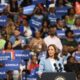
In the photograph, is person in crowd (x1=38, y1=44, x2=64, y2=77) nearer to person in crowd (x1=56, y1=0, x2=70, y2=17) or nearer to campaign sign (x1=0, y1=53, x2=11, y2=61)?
campaign sign (x1=0, y1=53, x2=11, y2=61)

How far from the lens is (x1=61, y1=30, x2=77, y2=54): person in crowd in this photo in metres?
10.6

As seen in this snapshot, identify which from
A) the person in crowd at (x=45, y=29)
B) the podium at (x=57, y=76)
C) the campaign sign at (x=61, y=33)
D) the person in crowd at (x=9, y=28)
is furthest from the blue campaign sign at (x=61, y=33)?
the podium at (x=57, y=76)

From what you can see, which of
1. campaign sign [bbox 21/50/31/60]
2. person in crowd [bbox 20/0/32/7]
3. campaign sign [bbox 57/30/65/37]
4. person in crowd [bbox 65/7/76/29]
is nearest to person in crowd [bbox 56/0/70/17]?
person in crowd [bbox 65/7/76/29]

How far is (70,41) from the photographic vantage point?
1106 centimetres

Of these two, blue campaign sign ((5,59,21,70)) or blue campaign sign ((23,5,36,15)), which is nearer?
blue campaign sign ((5,59,21,70))

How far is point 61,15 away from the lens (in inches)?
493

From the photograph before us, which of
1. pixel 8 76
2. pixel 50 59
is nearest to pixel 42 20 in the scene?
pixel 8 76

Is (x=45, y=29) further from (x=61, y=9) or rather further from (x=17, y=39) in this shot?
(x=61, y=9)

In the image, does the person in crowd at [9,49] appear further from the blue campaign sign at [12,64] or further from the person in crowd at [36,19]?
the person in crowd at [36,19]

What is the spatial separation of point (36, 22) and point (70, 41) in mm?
1406

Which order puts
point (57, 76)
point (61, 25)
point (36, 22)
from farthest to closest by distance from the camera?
point (36, 22), point (61, 25), point (57, 76)

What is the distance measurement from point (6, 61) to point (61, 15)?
326cm

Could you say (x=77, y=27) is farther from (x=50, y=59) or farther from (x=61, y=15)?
(x=50, y=59)

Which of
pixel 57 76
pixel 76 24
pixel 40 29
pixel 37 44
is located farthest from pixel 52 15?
pixel 57 76
